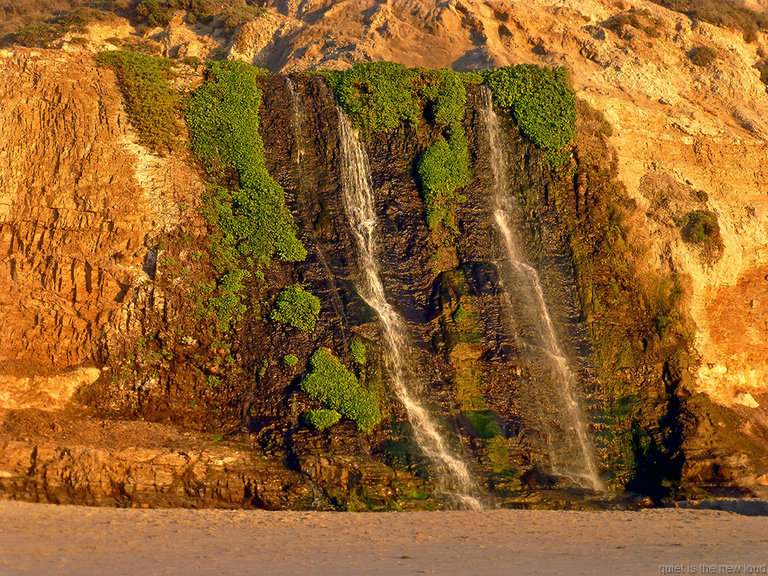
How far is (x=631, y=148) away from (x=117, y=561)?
59.4ft

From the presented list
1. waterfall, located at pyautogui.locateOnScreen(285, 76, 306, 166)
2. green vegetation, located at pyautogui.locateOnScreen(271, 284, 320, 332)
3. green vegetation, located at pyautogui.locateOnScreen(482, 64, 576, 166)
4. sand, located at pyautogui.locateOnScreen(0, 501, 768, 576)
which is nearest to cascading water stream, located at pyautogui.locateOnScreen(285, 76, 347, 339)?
waterfall, located at pyautogui.locateOnScreen(285, 76, 306, 166)

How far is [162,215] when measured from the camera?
18625 millimetres

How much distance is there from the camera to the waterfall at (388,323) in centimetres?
1619

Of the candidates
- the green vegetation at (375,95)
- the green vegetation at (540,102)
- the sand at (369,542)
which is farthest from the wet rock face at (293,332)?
the sand at (369,542)

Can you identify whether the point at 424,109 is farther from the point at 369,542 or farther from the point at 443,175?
the point at 369,542

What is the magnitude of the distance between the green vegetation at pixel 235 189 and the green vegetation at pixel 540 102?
22.6 feet

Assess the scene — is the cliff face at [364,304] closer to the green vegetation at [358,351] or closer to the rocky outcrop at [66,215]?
the rocky outcrop at [66,215]

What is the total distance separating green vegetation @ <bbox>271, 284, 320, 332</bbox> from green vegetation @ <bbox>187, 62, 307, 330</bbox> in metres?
0.87

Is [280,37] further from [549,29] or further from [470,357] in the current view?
[470,357]

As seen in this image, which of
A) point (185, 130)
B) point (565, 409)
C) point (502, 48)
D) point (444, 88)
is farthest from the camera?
point (502, 48)

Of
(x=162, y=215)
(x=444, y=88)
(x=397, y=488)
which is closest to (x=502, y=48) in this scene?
(x=444, y=88)

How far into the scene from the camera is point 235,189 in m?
19.9

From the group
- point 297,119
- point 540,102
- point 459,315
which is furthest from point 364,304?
point 540,102

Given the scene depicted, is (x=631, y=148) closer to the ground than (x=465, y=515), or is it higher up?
higher up
